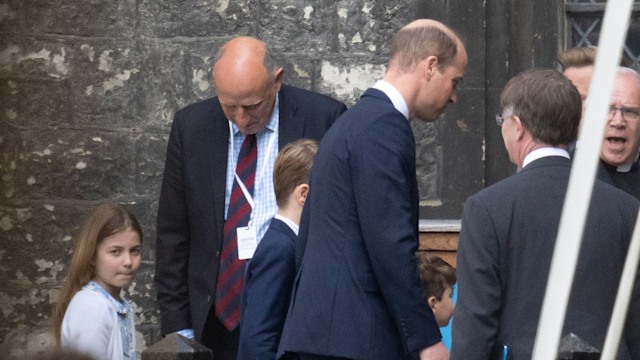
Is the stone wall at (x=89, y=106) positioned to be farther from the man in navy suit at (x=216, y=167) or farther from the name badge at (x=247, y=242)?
the name badge at (x=247, y=242)

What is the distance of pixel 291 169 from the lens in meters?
3.72

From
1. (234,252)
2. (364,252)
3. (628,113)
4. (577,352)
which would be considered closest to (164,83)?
(234,252)

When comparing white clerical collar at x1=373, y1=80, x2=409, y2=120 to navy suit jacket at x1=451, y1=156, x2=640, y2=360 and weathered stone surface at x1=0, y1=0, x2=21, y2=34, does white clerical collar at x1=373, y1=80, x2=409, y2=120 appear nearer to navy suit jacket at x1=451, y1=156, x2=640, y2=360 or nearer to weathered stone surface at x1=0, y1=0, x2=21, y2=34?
navy suit jacket at x1=451, y1=156, x2=640, y2=360

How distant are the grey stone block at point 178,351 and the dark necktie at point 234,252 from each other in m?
1.77

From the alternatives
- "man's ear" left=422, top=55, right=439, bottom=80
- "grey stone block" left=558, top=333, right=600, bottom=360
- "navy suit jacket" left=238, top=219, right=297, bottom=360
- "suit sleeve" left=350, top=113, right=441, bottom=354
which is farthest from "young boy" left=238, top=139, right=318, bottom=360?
"grey stone block" left=558, top=333, right=600, bottom=360

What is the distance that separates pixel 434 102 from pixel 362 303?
0.58 metres

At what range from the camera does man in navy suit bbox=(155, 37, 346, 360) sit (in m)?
4.49

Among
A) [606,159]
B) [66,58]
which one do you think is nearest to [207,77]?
[66,58]

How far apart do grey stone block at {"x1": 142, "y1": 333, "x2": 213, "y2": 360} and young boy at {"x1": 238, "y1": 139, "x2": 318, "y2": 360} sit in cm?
86

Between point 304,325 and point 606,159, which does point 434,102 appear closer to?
point 304,325

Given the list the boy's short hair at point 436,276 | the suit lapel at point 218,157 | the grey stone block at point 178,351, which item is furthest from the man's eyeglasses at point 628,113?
the grey stone block at point 178,351

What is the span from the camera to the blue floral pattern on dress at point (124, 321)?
4215 mm

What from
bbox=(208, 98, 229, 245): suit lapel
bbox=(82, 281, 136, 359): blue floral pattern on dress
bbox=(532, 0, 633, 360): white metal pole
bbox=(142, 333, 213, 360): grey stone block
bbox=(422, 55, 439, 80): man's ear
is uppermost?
bbox=(532, 0, 633, 360): white metal pole

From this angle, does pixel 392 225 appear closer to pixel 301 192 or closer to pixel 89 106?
pixel 301 192
